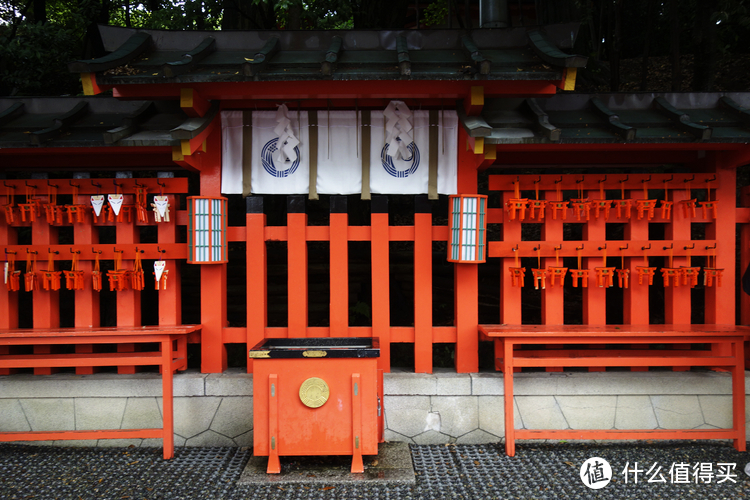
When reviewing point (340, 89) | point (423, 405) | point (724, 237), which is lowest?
point (423, 405)

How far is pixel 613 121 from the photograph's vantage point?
4539mm

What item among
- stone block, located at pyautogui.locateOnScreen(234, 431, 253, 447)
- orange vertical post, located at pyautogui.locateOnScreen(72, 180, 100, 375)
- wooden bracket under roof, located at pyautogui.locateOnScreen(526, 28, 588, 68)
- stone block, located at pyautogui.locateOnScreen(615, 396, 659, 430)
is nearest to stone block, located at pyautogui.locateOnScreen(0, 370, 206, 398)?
orange vertical post, located at pyautogui.locateOnScreen(72, 180, 100, 375)

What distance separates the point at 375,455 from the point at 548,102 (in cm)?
430

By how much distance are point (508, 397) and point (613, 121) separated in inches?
119

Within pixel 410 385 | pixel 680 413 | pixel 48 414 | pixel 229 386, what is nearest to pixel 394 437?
pixel 410 385

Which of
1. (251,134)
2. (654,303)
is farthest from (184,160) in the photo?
(654,303)

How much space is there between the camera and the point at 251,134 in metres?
5.10

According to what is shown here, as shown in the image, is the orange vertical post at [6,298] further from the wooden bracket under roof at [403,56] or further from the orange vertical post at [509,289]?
the orange vertical post at [509,289]

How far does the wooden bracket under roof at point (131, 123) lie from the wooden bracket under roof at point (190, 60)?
0.72 m

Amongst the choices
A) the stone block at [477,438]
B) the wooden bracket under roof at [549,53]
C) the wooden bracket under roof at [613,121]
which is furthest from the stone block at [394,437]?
the wooden bracket under roof at [549,53]

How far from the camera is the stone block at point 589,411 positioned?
498 cm

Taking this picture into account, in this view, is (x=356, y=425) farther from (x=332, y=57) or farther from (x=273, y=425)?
(x=332, y=57)

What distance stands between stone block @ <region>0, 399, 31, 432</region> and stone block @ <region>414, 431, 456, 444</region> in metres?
4.34

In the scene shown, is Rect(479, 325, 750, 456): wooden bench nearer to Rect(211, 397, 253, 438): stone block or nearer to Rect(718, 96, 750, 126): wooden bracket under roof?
Rect(718, 96, 750, 126): wooden bracket under roof
